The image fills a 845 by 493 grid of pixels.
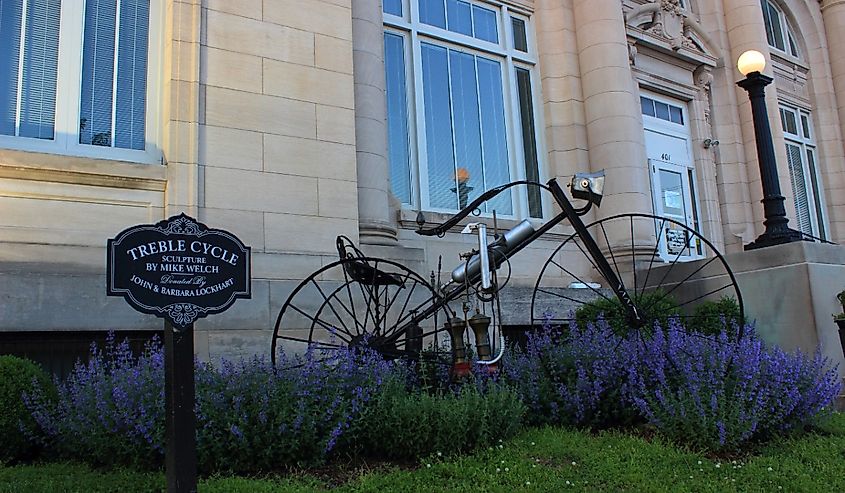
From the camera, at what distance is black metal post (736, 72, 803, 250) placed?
943 cm

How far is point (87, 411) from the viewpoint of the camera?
5.10 meters

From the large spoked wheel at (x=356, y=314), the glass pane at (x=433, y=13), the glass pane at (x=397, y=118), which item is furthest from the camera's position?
the glass pane at (x=433, y=13)

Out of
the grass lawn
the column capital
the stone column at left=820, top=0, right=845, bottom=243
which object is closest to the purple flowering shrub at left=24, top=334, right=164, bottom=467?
the grass lawn

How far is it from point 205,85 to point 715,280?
273 inches

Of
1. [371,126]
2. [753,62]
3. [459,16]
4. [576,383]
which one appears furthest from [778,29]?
[576,383]

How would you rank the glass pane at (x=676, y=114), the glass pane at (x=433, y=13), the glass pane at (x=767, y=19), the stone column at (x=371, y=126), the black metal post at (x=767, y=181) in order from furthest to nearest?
the glass pane at (x=767, y=19), the glass pane at (x=676, y=114), the glass pane at (x=433, y=13), the black metal post at (x=767, y=181), the stone column at (x=371, y=126)

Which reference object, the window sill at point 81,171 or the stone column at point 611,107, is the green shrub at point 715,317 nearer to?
the stone column at point 611,107

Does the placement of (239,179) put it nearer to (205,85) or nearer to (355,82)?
(205,85)

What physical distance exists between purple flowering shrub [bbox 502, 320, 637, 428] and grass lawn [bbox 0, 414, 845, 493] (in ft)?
1.91

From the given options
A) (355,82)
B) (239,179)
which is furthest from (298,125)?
(355,82)

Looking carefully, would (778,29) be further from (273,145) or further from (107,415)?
(107,415)

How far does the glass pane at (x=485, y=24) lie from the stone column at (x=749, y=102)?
6.25m

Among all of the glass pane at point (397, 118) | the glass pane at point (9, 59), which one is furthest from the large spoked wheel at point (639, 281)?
the glass pane at point (9, 59)

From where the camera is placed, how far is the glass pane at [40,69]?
7.40 m
